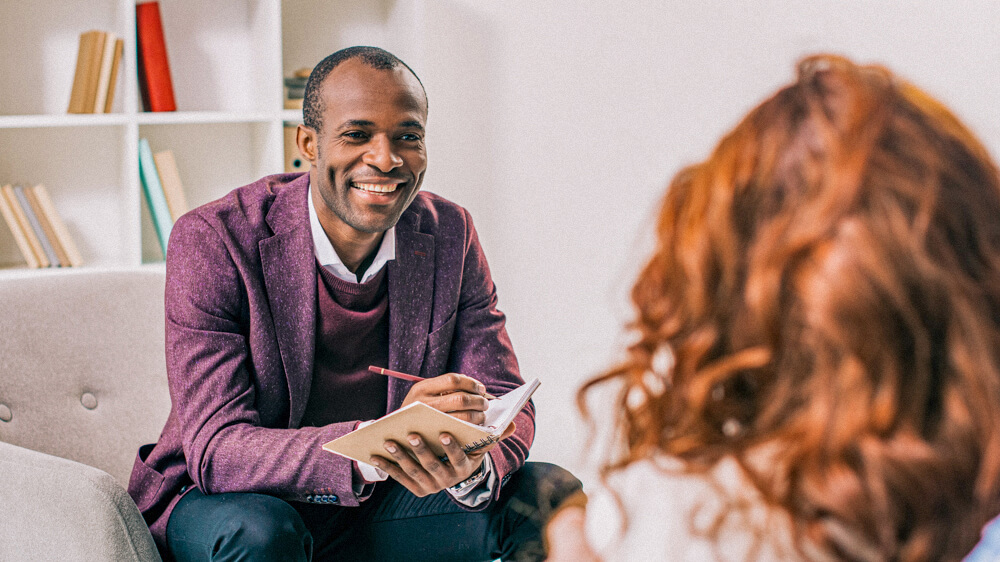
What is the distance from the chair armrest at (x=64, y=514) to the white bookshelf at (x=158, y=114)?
3.80 ft

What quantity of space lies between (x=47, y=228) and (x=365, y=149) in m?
1.18

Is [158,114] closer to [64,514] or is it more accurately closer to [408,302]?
[408,302]

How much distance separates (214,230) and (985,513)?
117 cm

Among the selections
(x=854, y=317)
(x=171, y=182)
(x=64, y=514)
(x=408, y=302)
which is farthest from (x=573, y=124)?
(x=854, y=317)

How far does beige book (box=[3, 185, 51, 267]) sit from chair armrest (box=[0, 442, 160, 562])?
1.19m

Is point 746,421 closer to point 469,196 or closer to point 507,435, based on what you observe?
point 507,435

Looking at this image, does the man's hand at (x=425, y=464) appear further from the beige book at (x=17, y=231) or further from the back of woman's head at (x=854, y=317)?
the beige book at (x=17, y=231)

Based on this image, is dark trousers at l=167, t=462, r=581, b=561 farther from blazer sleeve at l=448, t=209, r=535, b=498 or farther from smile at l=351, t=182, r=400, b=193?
smile at l=351, t=182, r=400, b=193

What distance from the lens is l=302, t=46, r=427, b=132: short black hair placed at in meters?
1.53

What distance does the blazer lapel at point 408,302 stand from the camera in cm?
152

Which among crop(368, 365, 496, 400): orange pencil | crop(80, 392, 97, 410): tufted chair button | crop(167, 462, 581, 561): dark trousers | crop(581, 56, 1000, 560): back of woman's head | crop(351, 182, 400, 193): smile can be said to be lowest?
crop(167, 462, 581, 561): dark trousers

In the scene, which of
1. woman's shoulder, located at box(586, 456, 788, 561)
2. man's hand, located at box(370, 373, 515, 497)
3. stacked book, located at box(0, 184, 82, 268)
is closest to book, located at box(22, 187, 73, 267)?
stacked book, located at box(0, 184, 82, 268)

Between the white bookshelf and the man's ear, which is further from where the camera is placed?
the white bookshelf

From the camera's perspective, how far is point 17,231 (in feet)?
7.18
